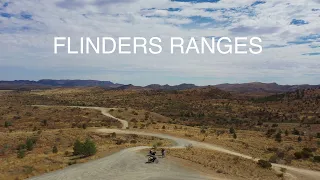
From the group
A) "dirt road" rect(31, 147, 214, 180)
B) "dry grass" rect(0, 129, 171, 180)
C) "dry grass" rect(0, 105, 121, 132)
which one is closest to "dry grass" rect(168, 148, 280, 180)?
"dirt road" rect(31, 147, 214, 180)

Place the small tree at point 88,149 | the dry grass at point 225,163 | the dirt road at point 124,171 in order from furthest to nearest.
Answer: the small tree at point 88,149
the dry grass at point 225,163
the dirt road at point 124,171

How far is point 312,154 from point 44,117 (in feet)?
171

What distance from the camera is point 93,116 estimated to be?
75625 mm

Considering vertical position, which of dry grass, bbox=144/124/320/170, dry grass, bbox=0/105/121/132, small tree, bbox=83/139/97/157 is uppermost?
small tree, bbox=83/139/97/157

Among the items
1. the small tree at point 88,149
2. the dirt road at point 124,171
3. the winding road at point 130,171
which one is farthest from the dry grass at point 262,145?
the small tree at point 88,149

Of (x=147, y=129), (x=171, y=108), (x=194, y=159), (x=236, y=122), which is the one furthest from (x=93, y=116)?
(x=194, y=159)

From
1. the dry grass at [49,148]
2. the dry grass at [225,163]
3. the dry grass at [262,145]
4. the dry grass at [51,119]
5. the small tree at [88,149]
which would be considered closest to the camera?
the dry grass at [225,163]

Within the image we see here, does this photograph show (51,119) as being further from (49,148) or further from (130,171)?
(130,171)

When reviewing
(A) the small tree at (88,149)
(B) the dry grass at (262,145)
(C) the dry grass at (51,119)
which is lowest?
(B) the dry grass at (262,145)

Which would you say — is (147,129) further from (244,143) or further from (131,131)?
(244,143)

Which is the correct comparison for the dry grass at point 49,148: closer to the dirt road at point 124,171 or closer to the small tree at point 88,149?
the small tree at point 88,149

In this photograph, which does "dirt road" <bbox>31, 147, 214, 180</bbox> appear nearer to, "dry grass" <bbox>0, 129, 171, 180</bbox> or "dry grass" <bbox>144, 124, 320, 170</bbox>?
"dry grass" <bbox>0, 129, 171, 180</bbox>

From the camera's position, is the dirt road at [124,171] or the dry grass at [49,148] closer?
the dirt road at [124,171]

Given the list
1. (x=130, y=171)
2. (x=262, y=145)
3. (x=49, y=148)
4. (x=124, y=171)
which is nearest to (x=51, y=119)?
(x=49, y=148)
